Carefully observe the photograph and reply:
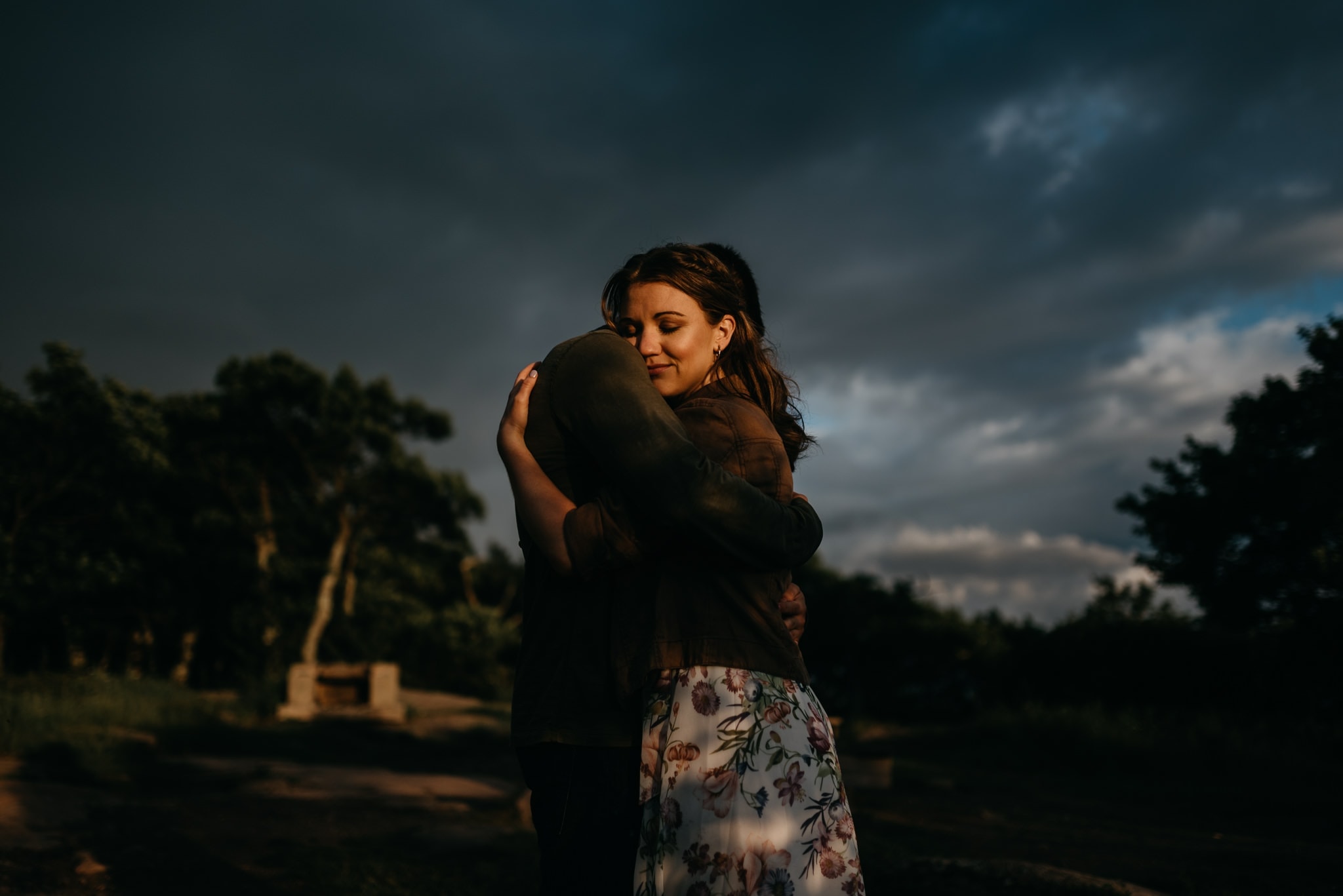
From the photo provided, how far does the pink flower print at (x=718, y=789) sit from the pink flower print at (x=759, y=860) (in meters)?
0.06

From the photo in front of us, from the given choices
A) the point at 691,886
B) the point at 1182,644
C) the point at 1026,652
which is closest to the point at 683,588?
the point at 691,886

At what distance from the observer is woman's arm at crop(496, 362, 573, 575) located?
144 centimetres

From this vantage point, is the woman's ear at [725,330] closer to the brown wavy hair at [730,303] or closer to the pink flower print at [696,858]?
the brown wavy hair at [730,303]

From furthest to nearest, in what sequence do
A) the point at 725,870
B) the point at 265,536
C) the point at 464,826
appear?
the point at 265,536, the point at 464,826, the point at 725,870

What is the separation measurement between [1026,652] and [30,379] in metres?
20.4

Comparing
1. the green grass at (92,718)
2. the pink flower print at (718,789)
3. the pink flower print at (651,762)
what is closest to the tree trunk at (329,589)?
the green grass at (92,718)

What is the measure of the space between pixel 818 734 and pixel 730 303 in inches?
31.0

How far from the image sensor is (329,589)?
69.8 feet

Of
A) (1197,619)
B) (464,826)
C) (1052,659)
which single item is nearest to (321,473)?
(1052,659)

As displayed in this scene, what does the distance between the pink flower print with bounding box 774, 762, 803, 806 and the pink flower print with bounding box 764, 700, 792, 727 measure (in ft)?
0.21

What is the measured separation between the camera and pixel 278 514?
22047 mm

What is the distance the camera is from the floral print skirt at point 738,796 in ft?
4.17

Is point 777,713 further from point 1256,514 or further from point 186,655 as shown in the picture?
point 186,655

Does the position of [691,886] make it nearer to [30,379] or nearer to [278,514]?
[30,379]
